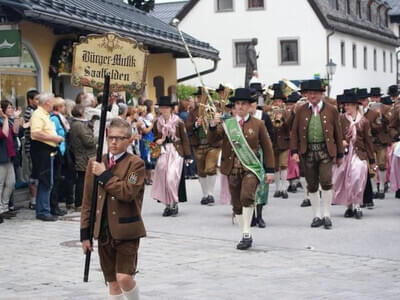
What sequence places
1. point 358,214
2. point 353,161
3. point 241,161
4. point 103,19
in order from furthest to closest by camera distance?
point 103,19, point 353,161, point 358,214, point 241,161

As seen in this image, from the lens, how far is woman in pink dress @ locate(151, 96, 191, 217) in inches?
535

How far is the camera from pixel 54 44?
16938 millimetres

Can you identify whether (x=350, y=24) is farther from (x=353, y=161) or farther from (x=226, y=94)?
(x=353, y=161)

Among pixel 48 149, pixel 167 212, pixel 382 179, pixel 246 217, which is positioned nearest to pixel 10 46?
pixel 246 217

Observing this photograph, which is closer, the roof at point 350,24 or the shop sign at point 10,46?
the shop sign at point 10,46

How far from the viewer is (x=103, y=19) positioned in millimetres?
17172

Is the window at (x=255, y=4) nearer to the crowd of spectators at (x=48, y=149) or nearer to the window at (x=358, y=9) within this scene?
the window at (x=358, y=9)

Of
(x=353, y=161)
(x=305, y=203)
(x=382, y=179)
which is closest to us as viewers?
(x=353, y=161)

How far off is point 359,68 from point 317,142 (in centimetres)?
4292

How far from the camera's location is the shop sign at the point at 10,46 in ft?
29.1

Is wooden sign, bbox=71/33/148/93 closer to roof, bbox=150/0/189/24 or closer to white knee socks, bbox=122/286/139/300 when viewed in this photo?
white knee socks, bbox=122/286/139/300

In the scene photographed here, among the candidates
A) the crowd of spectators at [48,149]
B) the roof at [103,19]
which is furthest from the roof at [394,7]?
the crowd of spectators at [48,149]

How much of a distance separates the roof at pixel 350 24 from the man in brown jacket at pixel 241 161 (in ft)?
118

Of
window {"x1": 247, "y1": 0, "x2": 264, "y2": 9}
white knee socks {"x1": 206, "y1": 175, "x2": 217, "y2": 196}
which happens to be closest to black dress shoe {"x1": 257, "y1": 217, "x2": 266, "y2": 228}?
white knee socks {"x1": 206, "y1": 175, "x2": 217, "y2": 196}
